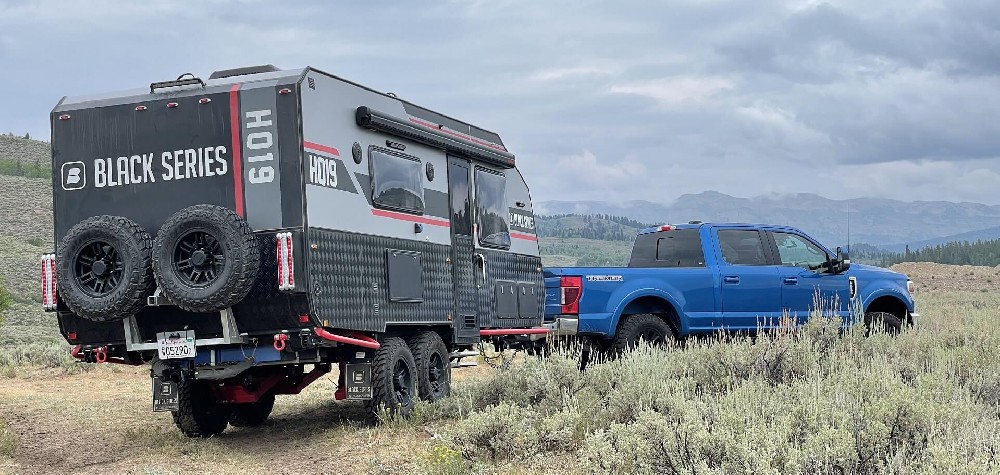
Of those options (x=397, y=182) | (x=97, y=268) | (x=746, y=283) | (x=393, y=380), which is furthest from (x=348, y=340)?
(x=746, y=283)

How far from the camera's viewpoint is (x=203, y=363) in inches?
385

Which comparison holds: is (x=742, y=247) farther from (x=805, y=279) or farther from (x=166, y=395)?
(x=166, y=395)

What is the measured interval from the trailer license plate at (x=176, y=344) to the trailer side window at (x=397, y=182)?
2217 mm

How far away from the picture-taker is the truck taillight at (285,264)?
9.05m

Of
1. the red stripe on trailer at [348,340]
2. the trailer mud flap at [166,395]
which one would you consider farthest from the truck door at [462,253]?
the trailer mud flap at [166,395]

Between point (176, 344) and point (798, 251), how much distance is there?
8.56 metres

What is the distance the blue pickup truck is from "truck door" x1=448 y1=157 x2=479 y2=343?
1.65m

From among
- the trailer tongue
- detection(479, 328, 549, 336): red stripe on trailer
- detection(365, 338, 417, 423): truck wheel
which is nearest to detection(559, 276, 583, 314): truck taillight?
detection(479, 328, 549, 336): red stripe on trailer

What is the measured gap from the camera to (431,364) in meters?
11.5

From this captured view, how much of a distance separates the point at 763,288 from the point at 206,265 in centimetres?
766

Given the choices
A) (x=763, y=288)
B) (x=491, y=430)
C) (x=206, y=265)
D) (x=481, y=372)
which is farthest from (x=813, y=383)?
(x=481, y=372)

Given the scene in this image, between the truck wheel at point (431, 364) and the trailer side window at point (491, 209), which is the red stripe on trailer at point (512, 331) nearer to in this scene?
the truck wheel at point (431, 364)

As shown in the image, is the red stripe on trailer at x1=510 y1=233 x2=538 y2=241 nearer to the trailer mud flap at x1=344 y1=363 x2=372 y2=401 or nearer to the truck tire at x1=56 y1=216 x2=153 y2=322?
the trailer mud flap at x1=344 y1=363 x2=372 y2=401

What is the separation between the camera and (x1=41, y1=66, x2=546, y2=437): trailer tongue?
9.23 metres
